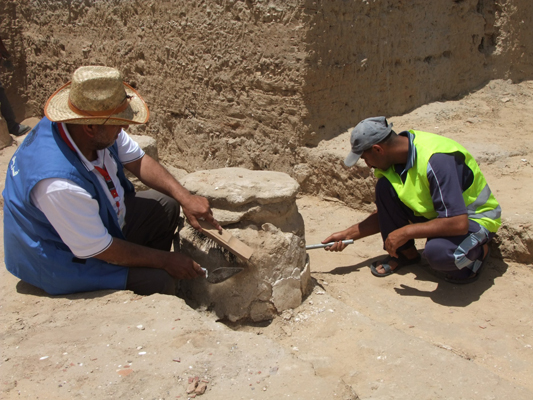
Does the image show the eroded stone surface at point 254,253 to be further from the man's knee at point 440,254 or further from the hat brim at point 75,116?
the man's knee at point 440,254

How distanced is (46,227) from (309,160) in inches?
98.5

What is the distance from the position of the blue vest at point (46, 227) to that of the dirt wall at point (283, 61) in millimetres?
2259

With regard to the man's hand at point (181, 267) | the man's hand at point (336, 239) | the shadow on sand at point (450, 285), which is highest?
the man's hand at point (181, 267)

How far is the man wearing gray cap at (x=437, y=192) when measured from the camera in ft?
9.46

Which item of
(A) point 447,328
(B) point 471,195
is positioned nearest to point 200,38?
(B) point 471,195

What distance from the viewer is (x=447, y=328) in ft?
9.39

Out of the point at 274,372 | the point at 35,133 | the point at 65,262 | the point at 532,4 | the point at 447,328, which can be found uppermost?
the point at 532,4

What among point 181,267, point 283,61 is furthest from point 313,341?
point 283,61

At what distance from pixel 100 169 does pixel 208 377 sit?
3.93 ft

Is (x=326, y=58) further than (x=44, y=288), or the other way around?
(x=326, y=58)

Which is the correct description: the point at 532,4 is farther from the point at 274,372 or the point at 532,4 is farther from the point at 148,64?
the point at 274,372

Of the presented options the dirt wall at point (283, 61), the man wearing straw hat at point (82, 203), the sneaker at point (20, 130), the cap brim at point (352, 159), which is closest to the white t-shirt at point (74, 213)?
the man wearing straw hat at point (82, 203)

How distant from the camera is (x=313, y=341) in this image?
2682 mm

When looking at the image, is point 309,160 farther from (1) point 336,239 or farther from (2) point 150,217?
(2) point 150,217
